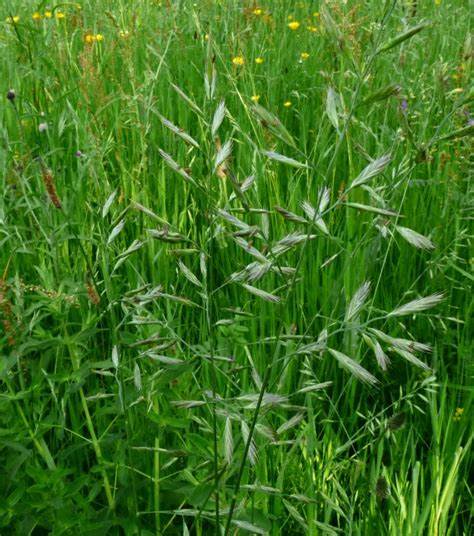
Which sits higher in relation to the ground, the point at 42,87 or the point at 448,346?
the point at 42,87

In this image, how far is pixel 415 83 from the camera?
255cm

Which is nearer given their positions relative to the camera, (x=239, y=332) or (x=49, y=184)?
(x=49, y=184)

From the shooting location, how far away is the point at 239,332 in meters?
1.53

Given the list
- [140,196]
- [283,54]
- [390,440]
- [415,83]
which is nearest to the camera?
[390,440]

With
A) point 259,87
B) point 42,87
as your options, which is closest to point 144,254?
point 42,87

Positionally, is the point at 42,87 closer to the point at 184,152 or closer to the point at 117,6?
the point at 184,152

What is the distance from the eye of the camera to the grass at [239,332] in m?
1.00

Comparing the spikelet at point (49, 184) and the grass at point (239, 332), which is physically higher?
the spikelet at point (49, 184)

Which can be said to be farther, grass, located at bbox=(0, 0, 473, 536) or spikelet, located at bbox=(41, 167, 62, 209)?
spikelet, located at bbox=(41, 167, 62, 209)

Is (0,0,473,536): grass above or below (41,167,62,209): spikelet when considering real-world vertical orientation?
below

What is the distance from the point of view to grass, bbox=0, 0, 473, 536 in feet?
3.29

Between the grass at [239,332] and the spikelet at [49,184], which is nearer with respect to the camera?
the grass at [239,332]

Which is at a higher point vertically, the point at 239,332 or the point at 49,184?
the point at 49,184

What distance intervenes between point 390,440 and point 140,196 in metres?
0.95
